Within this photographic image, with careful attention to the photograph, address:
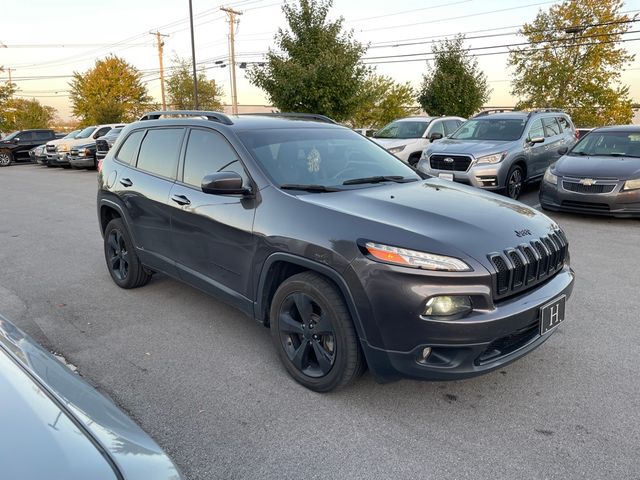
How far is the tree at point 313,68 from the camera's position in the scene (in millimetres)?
18109

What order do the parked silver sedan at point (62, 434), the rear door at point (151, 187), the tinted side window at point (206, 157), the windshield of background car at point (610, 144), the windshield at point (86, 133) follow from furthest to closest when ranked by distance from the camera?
the windshield at point (86, 133) < the windshield of background car at point (610, 144) < the rear door at point (151, 187) < the tinted side window at point (206, 157) < the parked silver sedan at point (62, 434)

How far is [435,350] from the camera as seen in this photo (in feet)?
8.66

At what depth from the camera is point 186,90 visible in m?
47.2

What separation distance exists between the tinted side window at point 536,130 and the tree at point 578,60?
2547cm

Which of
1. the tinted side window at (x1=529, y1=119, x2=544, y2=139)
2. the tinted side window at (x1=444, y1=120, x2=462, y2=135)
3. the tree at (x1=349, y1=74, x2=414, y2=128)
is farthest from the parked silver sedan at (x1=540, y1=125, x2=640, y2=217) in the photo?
the tree at (x1=349, y1=74, x2=414, y2=128)

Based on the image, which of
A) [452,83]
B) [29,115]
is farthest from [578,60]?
[29,115]

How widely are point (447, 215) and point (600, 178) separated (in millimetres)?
6005

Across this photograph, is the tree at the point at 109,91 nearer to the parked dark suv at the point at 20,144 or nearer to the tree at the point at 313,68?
the parked dark suv at the point at 20,144

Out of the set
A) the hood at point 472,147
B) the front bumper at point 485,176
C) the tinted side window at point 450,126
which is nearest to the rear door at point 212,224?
the front bumper at point 485,176

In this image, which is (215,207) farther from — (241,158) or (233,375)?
(233,375)

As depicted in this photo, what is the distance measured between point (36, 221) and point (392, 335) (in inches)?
336

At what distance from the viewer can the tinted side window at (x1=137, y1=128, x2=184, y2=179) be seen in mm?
4164

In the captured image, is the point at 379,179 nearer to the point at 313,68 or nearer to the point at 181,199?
the point at 181,199

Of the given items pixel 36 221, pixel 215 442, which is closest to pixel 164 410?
pixel 215 442
